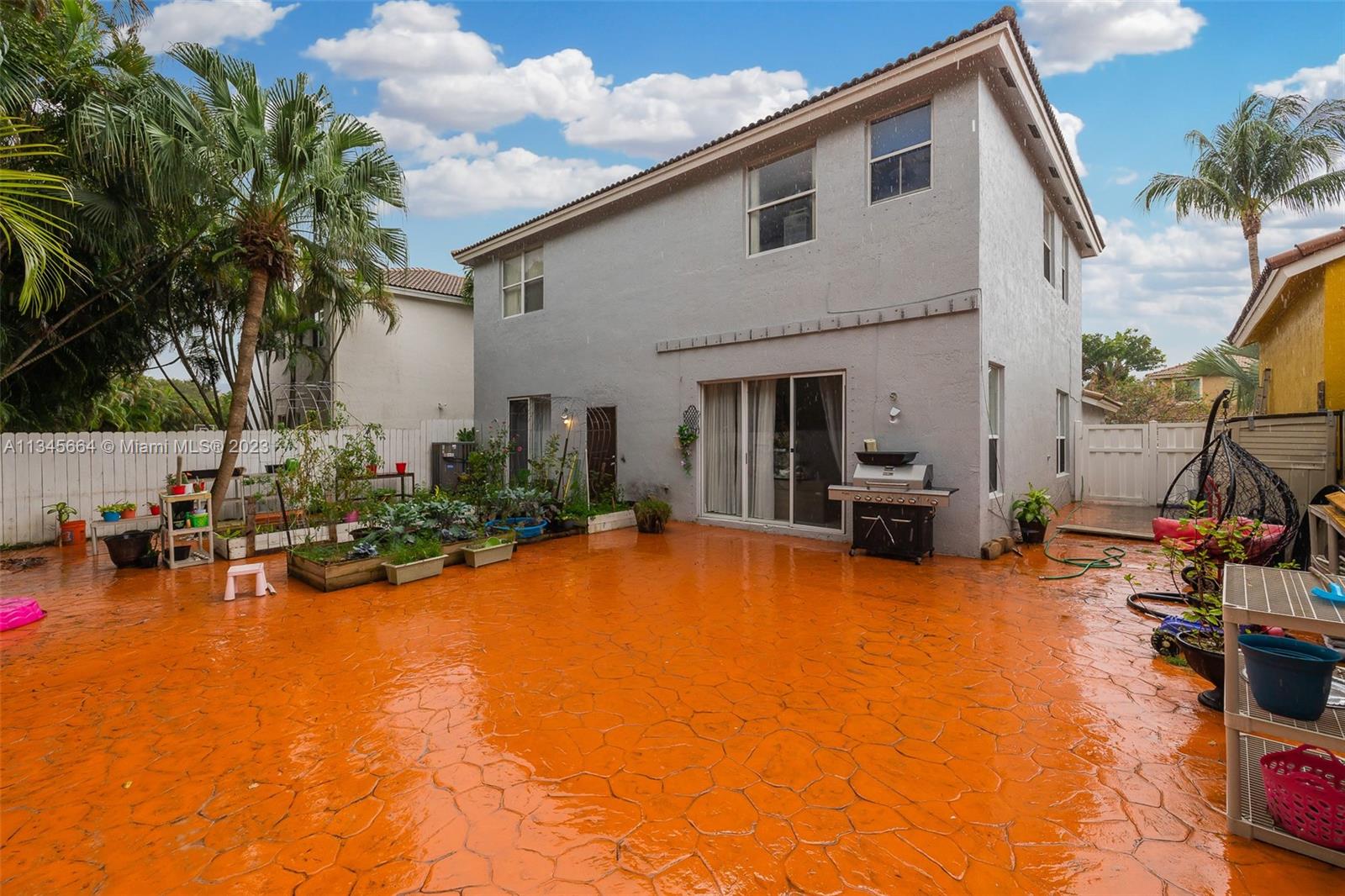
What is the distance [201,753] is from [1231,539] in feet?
20.4

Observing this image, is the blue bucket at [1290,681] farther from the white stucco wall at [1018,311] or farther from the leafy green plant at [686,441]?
the leafy green plant at [686,441]

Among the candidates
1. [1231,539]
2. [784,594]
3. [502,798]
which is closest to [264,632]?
[502,798]

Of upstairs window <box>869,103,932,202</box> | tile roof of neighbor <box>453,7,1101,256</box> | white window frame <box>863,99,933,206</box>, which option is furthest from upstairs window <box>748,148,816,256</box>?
upstairs window <box>869,103,932,202</box>

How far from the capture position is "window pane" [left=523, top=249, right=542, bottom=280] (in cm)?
1242

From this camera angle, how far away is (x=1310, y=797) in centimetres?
208

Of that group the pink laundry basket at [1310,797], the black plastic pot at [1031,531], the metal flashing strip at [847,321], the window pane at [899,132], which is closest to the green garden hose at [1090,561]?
the black plastic pot at [1031,531]

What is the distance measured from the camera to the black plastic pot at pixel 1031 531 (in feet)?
25.4

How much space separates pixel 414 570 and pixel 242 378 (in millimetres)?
4243

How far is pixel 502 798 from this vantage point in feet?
8.12

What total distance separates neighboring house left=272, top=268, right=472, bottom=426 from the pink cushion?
9571mm

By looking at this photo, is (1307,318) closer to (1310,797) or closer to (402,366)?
(1310,797)

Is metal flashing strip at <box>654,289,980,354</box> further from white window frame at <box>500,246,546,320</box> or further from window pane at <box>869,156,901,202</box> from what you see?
white window frame at <box>500,246,546,320</box>

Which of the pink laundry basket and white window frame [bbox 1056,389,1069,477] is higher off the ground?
white window frame [bbox 1056,389,1069,477]

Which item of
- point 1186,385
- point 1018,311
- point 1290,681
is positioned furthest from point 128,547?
point 1186,385
